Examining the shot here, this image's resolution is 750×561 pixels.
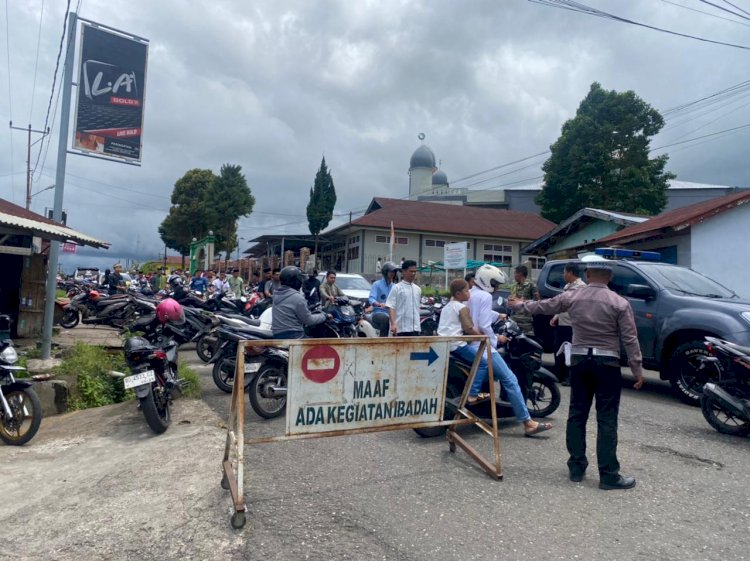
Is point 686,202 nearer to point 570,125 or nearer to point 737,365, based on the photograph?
point 570,125

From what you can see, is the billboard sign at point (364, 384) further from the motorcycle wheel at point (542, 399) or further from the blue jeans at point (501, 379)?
the motorcycle wheel at point (542, 399)

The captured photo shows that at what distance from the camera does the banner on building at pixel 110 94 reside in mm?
9164

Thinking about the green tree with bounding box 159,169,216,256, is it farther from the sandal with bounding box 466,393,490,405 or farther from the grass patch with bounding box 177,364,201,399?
the sandal with bounding box 466,393,490,405

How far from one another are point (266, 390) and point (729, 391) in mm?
4886

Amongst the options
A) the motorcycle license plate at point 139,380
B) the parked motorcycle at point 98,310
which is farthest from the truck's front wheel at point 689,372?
the parked motorcycle at point 98,310

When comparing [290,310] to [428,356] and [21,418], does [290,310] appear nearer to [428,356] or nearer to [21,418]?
[428,356]

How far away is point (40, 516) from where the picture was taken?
382 cm

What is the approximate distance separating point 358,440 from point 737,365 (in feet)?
12.9

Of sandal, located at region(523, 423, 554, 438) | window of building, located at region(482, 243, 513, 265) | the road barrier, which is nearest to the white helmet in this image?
sandal, located at region(523, 423, 554, 438)

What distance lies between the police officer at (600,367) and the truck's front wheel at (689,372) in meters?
2.89

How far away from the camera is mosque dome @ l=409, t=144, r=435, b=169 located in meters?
66.1

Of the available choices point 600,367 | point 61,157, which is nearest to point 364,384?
point 600,367

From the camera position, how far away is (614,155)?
108ft

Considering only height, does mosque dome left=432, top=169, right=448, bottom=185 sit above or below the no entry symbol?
above
